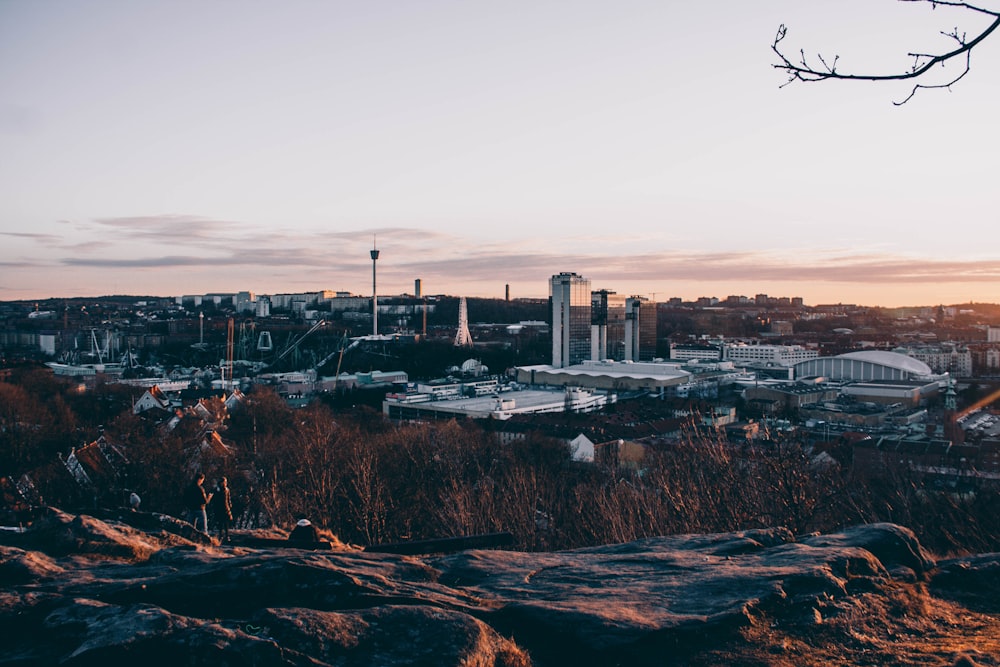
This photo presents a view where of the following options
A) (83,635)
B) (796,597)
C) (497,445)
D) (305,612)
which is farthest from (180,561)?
(497,445)

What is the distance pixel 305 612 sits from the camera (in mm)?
2498

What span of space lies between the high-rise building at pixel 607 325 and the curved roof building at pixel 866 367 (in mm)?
13938

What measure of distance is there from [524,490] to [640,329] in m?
53.6

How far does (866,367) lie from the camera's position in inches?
1889

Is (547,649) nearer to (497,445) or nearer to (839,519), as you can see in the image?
(839,519)

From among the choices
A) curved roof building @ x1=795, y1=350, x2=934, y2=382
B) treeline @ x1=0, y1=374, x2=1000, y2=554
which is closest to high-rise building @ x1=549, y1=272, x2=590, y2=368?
curved roof building @ x1=795, y1=350, x2=934, y2=382

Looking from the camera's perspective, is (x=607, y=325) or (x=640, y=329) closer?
(x=607, y=325)

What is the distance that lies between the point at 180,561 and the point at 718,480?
7.38 metres

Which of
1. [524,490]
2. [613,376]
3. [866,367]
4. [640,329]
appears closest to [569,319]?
[613,376]

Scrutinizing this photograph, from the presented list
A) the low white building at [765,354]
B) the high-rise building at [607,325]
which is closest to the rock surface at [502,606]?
the high-rise building at [607,325]

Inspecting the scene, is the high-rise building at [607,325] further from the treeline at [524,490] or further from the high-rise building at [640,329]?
the treeline at [524,490]

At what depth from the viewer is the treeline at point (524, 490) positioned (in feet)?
27.3

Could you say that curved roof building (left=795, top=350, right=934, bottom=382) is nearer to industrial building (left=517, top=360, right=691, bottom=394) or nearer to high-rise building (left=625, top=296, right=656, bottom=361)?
industrial building (left=517, top=360, right=691, bottom=394)

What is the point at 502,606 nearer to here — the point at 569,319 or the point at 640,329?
the point at 569,319
